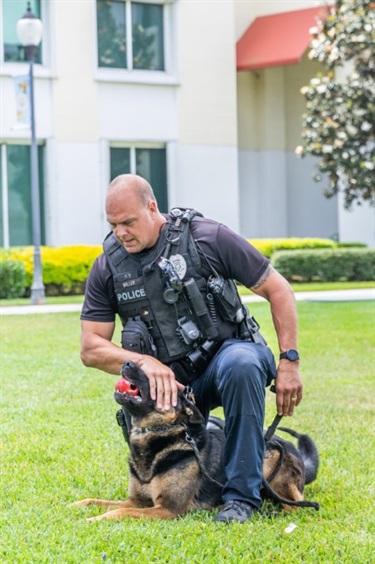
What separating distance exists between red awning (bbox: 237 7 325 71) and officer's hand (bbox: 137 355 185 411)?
66.3 feet

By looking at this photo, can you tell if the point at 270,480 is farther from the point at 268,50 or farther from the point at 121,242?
the point at 268,50

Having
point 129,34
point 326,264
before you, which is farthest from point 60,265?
point 129,34

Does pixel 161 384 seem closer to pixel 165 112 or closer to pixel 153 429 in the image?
pixel 153 429

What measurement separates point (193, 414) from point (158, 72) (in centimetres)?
1934

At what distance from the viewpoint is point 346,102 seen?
72.8 feet

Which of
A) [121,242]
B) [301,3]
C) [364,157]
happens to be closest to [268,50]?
[301,3]

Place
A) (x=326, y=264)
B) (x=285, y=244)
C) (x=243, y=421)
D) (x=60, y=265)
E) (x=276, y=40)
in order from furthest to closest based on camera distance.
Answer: (x=276, y=40) < (x=285, y=244) < (x=326, y=264) < (x=60, y=265) < (x=243, y=421)

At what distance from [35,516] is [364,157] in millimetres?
17936

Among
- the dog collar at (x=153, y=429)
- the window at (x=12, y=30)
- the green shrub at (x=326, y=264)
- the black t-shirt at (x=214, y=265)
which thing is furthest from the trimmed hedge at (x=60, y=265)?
the dog collar at (x=153, y=429)

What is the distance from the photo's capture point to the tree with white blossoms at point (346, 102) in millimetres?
21859

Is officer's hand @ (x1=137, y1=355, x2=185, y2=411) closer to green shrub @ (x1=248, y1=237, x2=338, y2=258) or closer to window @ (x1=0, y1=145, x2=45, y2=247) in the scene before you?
window @ (x1=0, y1=145, x2=45, y2=247)

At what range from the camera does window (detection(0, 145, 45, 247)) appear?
72.0ft

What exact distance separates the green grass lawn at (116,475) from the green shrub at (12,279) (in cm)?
747

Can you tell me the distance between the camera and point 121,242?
5.30 metres
